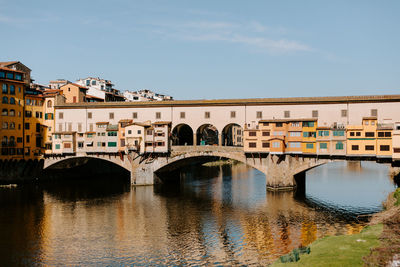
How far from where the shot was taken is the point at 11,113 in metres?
78.7

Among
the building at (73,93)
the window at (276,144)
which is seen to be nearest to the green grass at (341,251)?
the window at (276,144)

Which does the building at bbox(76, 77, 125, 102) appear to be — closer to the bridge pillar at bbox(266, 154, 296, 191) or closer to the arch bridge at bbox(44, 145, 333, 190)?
the arch bridge at bbox(44, 145, 333, 190)

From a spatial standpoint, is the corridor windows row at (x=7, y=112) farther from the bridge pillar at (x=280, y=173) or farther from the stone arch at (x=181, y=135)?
the bridge pillar at (x=280, y=173)

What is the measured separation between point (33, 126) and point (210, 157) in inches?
1648

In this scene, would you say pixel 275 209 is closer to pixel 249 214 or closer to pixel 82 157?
pixel 249 214

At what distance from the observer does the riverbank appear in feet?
74.0

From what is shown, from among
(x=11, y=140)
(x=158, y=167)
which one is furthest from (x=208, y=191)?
(x=11, y=140)

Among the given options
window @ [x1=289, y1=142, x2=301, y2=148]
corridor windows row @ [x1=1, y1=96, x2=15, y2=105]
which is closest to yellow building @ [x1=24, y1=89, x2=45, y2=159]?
corridor windows row @ [x1=1, y1=96, x2=15, y2=105]

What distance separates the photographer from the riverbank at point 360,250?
2255 centimetres

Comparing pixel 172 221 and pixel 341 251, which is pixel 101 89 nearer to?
pixel 172 221

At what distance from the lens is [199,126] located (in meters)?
73.8

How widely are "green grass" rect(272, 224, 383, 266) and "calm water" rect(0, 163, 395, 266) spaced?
541 centimetres

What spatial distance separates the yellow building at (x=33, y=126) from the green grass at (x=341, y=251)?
231 feet

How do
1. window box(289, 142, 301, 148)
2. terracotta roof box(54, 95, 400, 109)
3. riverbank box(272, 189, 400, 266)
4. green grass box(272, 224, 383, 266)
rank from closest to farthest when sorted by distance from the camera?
riverbank box(272, 189, 400, 266)
green grass box(272, 224, 383, 266)
terracotta roof box(54, 95, 400, 109)
window box(289, 142, 301, 148)
